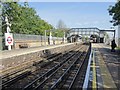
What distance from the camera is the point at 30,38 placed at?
70.7 meters

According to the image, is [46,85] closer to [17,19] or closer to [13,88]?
[13,88]

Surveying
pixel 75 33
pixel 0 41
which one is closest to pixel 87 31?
pixel 75 33

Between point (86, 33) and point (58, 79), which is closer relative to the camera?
point (58, 79)

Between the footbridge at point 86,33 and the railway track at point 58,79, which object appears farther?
the footbridge at point 86,33

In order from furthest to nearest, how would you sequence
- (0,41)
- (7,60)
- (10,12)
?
(10,12)
(0,41)
(7,60)

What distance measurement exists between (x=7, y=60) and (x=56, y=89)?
39.6 ft

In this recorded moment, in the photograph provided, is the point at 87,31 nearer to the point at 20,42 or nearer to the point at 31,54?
the point at 20,42

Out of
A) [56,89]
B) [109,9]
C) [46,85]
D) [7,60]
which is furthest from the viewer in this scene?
[109,9]

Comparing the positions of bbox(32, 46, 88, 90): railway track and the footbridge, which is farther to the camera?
the footbridge

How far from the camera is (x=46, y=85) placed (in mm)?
14984

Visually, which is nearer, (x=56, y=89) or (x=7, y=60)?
(x=56, y=89)

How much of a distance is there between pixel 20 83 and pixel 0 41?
31.7m

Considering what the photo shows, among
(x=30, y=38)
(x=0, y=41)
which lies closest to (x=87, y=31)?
(x=30, y=38)

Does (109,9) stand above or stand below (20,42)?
above
